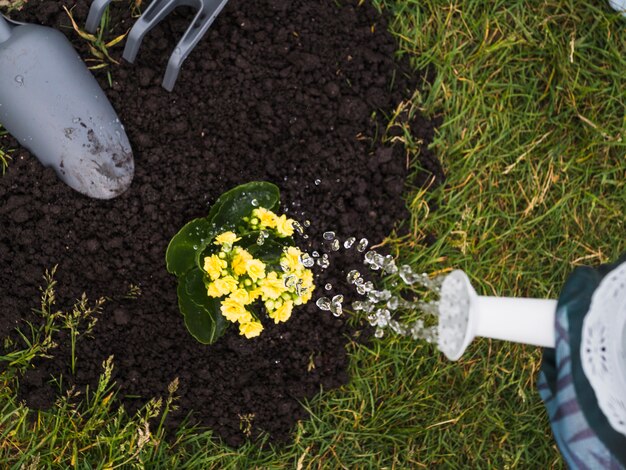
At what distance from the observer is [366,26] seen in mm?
1697

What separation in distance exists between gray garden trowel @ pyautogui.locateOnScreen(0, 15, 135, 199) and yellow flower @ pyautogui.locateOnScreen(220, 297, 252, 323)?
0.40 m

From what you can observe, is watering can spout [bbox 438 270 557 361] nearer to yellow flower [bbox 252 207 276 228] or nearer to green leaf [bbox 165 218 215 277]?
yellow flower [bbox 252 207 276 228]

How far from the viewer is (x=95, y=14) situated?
1.53 meters

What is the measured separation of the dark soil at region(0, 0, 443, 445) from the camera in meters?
1.61

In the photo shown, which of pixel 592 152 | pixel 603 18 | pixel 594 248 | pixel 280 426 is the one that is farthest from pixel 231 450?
pixel 603 18

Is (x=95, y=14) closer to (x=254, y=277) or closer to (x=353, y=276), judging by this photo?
(x=254, y=277)

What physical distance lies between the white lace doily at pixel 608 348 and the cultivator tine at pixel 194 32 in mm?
1005

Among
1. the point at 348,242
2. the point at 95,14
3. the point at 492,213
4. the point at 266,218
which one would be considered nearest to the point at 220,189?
the point at 266,218

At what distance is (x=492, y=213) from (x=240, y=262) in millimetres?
725

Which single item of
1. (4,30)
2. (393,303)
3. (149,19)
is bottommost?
(393,303)

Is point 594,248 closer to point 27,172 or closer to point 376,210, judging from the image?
point 376,210

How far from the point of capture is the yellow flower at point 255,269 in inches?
54.4

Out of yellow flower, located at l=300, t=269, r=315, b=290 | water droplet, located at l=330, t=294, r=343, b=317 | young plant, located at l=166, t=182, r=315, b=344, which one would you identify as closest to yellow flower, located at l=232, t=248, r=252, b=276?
young plant, located at l=166, t=182, r=315, b=344

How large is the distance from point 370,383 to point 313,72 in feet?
2.59
